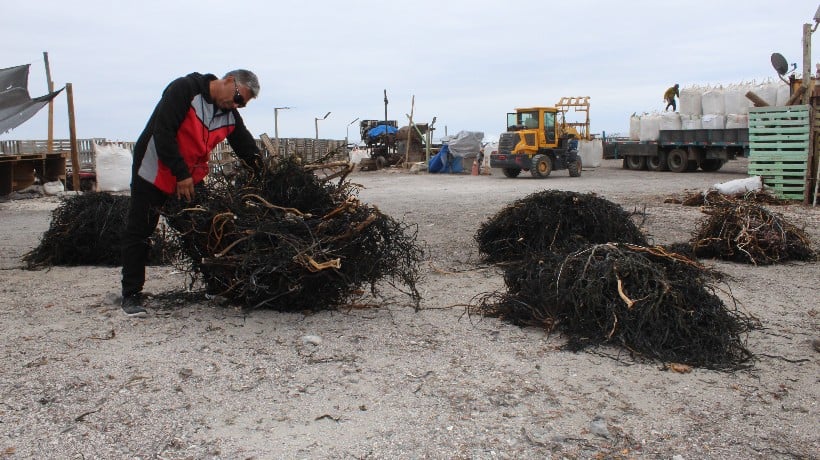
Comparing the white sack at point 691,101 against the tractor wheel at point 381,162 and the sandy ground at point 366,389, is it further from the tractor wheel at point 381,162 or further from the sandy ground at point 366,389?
the sandy ground at point 366,389

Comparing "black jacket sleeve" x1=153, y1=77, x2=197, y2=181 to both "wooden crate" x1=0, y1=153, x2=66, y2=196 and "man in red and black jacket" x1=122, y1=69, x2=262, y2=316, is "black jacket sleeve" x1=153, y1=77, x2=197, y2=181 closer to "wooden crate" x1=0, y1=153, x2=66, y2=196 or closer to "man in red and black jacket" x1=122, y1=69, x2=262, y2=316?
"man in red and black jacket" x1=122, y1=69, x2=262, y2=316

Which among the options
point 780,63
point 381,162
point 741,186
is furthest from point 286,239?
point 381,162

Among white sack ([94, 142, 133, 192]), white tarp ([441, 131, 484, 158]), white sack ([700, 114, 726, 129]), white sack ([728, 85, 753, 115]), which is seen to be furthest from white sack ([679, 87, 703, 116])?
white sack ([94, 142, 133, 192])

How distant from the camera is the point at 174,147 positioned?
425 centimetres

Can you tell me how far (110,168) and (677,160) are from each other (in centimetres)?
1792

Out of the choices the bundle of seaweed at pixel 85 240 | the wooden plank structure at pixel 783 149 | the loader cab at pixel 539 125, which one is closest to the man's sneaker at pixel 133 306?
the bundle of seaweed at pixel 85 240

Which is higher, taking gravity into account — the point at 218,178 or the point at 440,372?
the point at 218,178

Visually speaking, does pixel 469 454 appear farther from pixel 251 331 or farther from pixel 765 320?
pixel 765 320

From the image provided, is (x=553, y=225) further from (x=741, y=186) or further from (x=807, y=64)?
(x=807, y=64)

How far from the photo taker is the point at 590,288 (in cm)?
423

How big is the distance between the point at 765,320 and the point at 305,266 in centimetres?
312

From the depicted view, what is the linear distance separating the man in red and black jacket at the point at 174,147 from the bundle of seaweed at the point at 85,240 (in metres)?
2.00

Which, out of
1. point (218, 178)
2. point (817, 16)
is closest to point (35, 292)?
point (218, 178)

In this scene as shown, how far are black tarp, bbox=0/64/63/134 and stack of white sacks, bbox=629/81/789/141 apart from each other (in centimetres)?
1901
